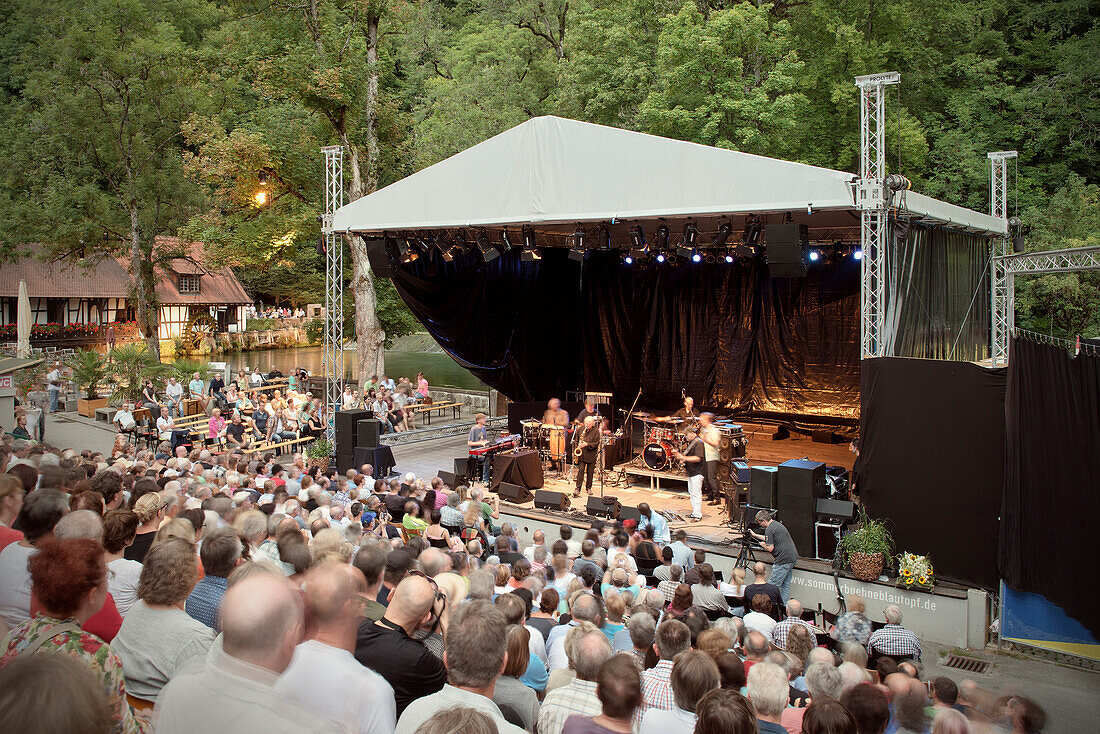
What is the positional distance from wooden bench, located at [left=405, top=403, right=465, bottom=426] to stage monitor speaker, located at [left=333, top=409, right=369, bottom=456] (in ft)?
15.0

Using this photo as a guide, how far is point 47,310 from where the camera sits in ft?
118

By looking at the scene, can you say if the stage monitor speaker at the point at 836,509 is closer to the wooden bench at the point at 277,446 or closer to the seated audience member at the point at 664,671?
the seated audience member at the point at 664,671

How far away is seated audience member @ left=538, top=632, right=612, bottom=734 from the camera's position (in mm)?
3080

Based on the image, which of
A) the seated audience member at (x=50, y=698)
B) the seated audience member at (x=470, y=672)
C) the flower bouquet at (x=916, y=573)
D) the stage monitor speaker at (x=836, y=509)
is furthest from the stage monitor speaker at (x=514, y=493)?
the seated audience member at (x=50, y=698)

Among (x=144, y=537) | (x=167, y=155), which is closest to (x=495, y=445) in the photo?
(x=144, y=537)

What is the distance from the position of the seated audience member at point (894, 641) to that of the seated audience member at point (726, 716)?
13.0ft

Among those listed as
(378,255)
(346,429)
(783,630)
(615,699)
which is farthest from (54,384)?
(615,699)

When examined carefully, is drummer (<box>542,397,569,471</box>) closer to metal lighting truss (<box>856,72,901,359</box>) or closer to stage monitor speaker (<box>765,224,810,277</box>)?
stage monitor speaker (<box>765,224,810,277</box>)

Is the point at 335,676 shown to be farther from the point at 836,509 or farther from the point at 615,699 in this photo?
the point at 836,509

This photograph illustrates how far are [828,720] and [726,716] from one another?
74 cm

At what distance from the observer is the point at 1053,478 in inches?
293

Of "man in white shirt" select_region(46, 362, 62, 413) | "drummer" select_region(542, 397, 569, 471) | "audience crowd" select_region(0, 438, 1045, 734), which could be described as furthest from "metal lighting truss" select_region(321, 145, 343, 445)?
"man in white shirt" select_region(46, 362, 62, 413)

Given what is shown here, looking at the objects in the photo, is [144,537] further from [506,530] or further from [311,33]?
[311,33]

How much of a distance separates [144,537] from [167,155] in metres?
28.3
